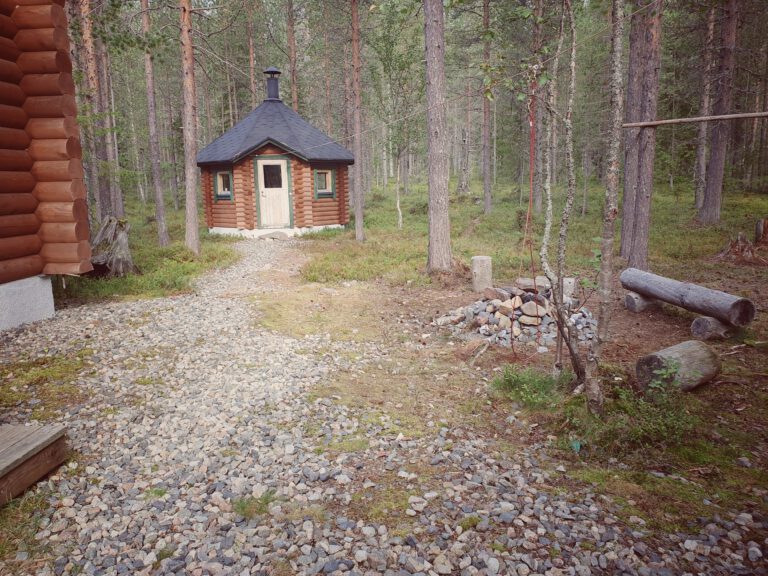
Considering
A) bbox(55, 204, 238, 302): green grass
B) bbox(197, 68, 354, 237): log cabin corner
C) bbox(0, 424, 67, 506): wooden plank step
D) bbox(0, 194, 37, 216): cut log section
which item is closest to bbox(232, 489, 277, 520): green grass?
bbox(0, 424, 67, 506): wooden plank step

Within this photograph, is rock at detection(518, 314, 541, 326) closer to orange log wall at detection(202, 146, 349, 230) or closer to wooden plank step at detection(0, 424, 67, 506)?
wooden plank step at detection(0, 424, 67, 506)

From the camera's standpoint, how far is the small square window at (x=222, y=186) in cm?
2003

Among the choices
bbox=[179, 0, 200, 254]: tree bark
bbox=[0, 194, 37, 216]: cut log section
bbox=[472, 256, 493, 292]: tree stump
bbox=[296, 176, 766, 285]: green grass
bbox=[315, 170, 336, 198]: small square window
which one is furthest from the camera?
bbox=[315, 170, 336, 198]: small square window

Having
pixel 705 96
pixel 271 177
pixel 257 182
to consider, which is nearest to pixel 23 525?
pixel 257 182

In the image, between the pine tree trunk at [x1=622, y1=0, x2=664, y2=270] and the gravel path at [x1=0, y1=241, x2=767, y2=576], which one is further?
the pine tree trunk at [x1=622, y1=0, x2=664, y2=270]

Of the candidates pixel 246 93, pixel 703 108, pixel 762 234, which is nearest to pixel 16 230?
pixel 762 234

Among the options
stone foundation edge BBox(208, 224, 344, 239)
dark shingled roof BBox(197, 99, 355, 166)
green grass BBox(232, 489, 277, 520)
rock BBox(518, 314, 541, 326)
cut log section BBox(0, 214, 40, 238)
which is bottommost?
green grass BBox(232, 489, 277, 520)

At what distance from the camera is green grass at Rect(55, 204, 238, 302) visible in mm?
9633

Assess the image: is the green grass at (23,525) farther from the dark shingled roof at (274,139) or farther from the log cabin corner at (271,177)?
the log cabin corner at (271,177)

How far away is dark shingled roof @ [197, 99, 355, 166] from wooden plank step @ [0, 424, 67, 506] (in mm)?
15665

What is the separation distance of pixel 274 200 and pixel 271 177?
6.73 feet

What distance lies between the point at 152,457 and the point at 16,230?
4815 mm

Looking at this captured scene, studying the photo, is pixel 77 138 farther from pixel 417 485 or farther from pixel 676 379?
pixel 676 379

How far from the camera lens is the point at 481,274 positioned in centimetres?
1010
